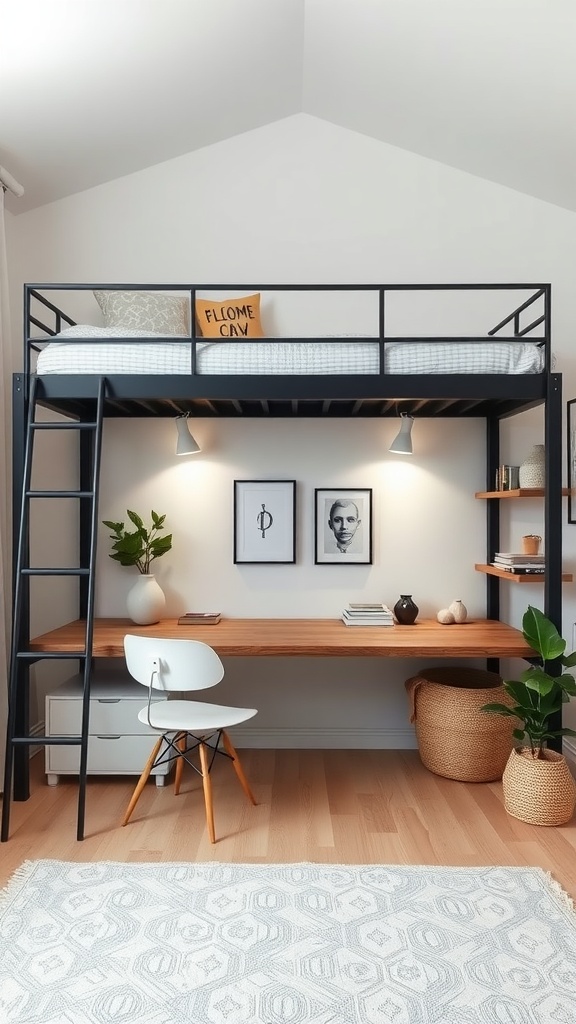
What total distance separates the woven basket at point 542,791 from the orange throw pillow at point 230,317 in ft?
8.28

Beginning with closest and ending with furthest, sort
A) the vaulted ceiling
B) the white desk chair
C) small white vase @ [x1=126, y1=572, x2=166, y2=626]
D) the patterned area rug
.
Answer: the patterned area rug < the vaulted ceiling < the white desk chair < small white vase @ [x1=126, y1=572, x2=166, y2=626]

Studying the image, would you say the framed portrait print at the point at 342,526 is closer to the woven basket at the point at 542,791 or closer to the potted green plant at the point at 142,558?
the potted green plant at the point at 142,558

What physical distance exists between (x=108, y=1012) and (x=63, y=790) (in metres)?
1.61

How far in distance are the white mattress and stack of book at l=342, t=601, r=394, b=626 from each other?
4.21ft

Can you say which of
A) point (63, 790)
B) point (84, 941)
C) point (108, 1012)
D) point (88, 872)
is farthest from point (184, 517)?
point (108, 1012)

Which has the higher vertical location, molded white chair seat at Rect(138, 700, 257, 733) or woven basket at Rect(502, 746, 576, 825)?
molded white chair seat at Rect(138, 700, 257, 733)

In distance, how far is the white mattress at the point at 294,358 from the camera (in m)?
3.07

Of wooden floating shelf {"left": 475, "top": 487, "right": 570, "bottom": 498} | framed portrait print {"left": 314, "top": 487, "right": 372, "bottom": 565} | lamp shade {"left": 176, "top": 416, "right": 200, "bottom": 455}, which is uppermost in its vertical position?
lamp shade {"left": 176, "top": 416, "right": 200, "bottom": 455}

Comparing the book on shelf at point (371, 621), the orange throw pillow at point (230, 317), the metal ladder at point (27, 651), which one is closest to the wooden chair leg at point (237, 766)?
the metal ladder at point (27, 651)

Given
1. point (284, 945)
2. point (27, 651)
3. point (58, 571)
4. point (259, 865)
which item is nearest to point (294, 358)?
point (58, 571)

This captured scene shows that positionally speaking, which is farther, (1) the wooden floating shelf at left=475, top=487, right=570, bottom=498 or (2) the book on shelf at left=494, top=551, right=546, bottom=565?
(2) the book on shelf at left=494, top=551, right=546, bottom=565

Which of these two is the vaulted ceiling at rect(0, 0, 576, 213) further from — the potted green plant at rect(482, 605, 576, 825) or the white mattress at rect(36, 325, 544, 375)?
the potted green plant at rect(482, 605, 576, 825)

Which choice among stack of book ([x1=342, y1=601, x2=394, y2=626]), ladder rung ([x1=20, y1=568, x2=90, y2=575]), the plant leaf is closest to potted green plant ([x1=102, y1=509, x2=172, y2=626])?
ladder rung ([x1=20, y1=568, x2=90, y2=575])

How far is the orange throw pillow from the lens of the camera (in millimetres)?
3758
